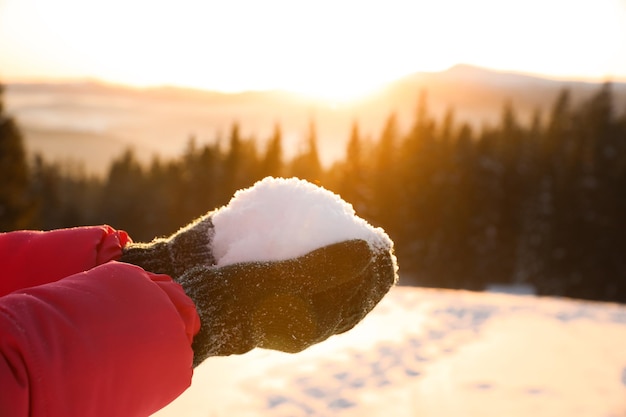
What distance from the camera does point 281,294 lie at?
928 mm

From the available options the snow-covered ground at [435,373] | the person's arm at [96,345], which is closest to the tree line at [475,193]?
the snow-covered ground at [435,373]

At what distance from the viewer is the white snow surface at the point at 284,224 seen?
97 cm

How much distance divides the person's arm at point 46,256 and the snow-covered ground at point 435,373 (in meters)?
0.44

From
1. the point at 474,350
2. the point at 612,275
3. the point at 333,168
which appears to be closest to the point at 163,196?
the point at 333,168

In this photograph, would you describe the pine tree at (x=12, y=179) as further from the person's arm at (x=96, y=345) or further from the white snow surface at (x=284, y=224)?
the person's arm at (x=96, y=345)

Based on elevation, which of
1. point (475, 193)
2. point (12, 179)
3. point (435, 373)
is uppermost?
point (435, 373)

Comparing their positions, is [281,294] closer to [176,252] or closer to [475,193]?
[176,252]

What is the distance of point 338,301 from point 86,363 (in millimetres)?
425

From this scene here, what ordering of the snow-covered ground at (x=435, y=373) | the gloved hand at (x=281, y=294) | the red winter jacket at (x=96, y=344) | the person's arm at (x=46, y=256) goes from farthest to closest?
the snow-covered ground at (x=435, y=373)
the person's arm at (x=46, y=256)
the gloved hand at (x=281, y=294)
the red winter jacket at (x=96, y=344)

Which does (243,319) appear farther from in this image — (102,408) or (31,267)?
(31,267)

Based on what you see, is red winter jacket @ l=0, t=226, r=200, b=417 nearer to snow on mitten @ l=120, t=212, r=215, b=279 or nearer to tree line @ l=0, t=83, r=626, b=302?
snow on mitten @ l=120, t=212, r=215, b=279

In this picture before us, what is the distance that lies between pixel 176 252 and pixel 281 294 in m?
0.26

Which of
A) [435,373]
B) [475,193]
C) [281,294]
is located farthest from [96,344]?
[475,193]

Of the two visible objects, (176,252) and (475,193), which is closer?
(176,252)
